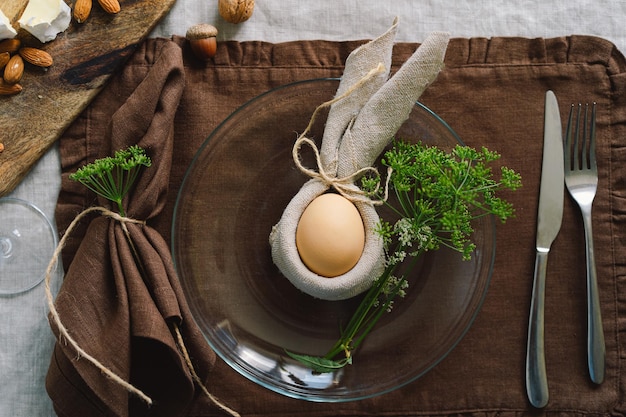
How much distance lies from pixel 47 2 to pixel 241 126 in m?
0.34

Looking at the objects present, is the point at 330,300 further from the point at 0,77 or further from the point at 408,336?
the point at 0,77

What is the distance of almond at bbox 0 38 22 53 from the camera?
0.94 metres

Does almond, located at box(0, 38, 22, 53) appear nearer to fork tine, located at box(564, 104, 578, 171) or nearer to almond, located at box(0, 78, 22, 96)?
almond, located at box(0, 78, 22, 96)

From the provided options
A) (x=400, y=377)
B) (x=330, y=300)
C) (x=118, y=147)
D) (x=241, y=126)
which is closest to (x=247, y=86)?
(x=241, y=126)

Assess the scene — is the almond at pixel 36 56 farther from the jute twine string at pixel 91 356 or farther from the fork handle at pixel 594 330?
the fork handle at pixel 594 330

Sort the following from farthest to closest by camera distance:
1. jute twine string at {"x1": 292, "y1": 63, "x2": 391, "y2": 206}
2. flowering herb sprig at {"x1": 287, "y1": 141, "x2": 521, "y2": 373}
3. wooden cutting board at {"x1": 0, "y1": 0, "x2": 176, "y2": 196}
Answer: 1. wooden cutting board at {"x1": 0, "y1": 0, "x2": 176, "y2": 196}
2. jute twine string at {"x1": 292, "y1": 63, "x2": 391, "y2": 206}
3. flowering herb sprig at {"x1": 287, "y1": 141, "x2": 521, "y2": 373}

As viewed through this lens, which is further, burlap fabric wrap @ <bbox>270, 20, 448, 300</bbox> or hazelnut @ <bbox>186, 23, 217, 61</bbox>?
hazelnut @ <bbox>186, 23, 217, 61</bbox>

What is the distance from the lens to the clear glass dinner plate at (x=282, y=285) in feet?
3.01

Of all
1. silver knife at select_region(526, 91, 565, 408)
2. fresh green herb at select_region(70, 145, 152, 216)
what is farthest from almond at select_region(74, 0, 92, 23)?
silver knife at select_region(526, 91, 565, 408)

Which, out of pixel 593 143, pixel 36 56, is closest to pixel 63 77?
pixel 36 56

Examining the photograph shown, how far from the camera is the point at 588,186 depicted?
964 millimetres

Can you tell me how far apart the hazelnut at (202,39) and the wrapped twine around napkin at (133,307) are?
1.3 inches

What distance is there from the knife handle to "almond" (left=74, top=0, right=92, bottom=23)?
791 mm

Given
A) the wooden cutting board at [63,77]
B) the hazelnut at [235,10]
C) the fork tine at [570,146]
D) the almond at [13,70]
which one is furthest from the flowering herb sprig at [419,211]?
the almond at [13,70]
